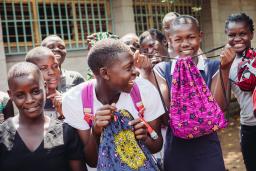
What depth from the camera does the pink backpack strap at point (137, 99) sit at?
212 cm

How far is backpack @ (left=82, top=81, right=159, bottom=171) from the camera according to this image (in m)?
1.94

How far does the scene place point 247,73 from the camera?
277 centimetres

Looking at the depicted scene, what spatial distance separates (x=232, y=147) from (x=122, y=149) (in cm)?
511

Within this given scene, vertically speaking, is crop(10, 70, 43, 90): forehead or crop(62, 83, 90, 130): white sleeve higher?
crop(10, 70, 43, 90): forehead

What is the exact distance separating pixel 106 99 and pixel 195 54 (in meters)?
0.81

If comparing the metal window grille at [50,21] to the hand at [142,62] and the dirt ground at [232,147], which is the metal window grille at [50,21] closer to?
the dirt ground at [232,147]

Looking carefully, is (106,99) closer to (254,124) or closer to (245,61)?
(245,61)

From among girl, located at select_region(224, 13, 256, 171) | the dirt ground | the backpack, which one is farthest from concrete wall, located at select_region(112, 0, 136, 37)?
the backpack

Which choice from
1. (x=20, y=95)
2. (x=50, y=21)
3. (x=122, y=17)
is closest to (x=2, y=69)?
(x=50, y=21)

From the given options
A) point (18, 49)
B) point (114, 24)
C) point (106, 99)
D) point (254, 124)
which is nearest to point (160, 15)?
point (114, 24)

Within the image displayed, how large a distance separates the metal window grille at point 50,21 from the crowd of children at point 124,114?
3.91m

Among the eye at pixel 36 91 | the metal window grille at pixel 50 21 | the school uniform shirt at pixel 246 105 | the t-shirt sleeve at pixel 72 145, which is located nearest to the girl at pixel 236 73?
the school uniform shirt at pixel 246 105

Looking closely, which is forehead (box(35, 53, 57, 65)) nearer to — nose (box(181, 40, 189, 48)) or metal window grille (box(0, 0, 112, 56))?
nose (box(181, 40, 189, 48))

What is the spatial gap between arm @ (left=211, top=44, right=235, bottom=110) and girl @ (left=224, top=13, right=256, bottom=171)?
64cm
